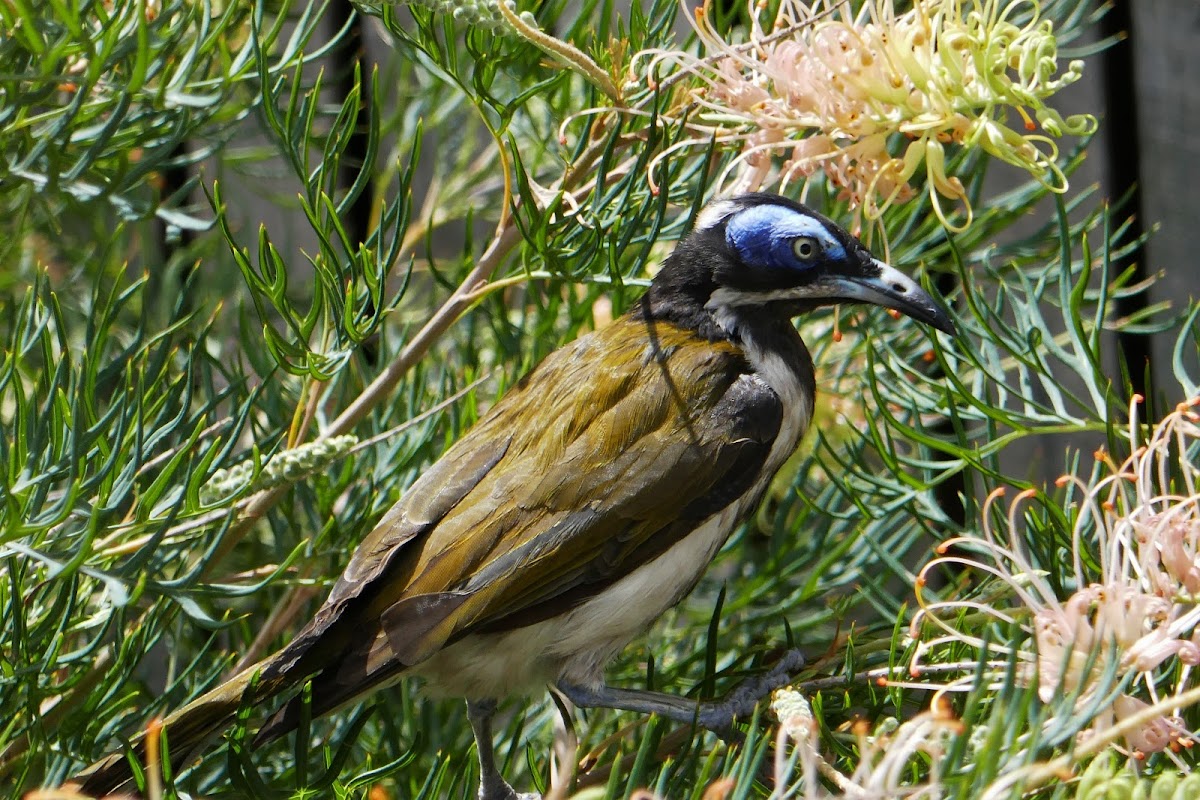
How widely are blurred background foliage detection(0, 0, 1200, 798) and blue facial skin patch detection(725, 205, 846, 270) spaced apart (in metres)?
0.07

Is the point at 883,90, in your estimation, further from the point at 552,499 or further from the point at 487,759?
the point at 487,759

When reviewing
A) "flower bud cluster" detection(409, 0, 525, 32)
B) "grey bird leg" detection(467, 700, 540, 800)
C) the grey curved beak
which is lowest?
"grey bird leg" detection(467, 700, 540, 800)

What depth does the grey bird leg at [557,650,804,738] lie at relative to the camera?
3.14 feet

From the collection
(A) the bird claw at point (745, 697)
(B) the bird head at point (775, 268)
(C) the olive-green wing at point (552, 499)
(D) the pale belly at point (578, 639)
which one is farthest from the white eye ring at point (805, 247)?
(A) the bird claw at point (745, 697)

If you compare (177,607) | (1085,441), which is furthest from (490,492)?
(1085,441)

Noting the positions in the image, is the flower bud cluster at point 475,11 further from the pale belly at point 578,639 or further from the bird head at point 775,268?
the pale belly at point 578,639

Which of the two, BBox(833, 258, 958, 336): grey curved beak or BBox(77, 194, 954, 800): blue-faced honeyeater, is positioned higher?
BBox(833, 258, 958, 336): grey curved beak

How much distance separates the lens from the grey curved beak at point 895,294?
100 centimetres

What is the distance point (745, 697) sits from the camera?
1.00 m

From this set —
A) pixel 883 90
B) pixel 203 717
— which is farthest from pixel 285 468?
pixel 883 90

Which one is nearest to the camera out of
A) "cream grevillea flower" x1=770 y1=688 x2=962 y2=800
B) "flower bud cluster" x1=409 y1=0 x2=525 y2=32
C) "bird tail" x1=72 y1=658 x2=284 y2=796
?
"cream grevillea flower" x1=770 y1=688 x2=962 y2=800

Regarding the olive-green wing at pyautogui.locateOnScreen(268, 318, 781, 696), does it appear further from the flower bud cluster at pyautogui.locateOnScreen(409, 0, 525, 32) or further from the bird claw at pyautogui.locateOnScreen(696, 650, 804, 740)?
the flower bud cluster at pyautogui.locateOnScreen(409, 0, 525, 32)

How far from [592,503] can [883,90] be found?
1.31ft

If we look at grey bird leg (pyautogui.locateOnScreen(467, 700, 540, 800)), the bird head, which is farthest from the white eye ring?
grey bird leg (pyautogui.locateOnScreen(467, 700, 540, 800))
